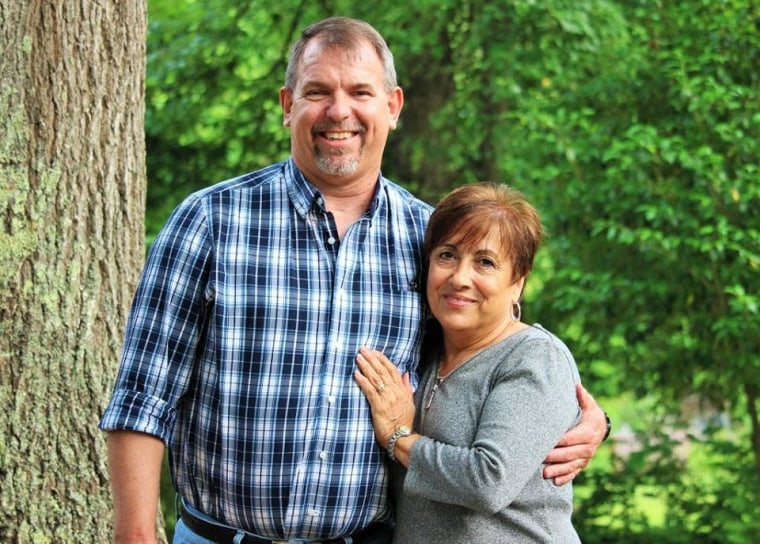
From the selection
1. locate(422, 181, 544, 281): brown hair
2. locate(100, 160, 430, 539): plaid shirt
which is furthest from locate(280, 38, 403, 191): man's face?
locate(422, 181, 544, 281): brown hair

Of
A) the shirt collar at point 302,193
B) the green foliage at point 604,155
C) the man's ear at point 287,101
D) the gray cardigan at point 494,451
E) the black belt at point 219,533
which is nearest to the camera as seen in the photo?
the gray cardigan at point 494,451

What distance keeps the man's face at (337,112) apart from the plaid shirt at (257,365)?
Result: 107 mm

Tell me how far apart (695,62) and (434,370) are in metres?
3.43

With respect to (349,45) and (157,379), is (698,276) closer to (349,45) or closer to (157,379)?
(349,45)

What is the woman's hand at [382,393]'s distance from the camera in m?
2.68

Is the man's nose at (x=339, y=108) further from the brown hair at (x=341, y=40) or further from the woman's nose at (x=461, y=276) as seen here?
the woman's nose at (x=461, y=276)

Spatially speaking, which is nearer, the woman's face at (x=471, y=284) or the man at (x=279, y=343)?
the man at (x=279, y=343)

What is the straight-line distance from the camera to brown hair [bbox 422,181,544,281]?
8.89ft

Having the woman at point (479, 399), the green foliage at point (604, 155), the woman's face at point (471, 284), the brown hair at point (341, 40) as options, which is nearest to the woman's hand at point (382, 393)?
the woman at point (479, 399)

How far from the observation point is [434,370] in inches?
112

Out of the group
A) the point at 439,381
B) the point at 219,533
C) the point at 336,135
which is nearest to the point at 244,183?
the point at 336,135

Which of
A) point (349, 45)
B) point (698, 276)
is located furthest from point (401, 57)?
point (349, 45)

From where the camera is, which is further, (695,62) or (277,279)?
(695,62)

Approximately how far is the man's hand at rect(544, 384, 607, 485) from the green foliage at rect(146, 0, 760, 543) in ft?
8.41
